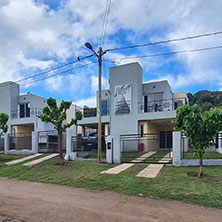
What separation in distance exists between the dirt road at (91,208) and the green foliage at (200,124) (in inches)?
134

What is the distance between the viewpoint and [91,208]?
5449 mm

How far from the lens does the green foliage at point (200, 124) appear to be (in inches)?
317

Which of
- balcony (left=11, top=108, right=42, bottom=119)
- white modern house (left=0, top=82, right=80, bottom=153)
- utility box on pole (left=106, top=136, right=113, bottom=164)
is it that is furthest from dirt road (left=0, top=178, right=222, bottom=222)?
balcony (left=11, top=108, right=42, bottom=119)

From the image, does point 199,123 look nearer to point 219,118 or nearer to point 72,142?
point 219,118

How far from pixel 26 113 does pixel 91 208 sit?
70.6ft

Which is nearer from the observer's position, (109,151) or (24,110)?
(109,151)

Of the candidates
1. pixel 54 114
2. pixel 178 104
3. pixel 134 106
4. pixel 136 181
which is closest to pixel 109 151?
pixel 54 114

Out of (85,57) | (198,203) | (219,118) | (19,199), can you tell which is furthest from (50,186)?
(85,57)

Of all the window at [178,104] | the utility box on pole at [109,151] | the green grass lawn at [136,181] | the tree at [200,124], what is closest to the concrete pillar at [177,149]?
the green grass lawn at [136,181]

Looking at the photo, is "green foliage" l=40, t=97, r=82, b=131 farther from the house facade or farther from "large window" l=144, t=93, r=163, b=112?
"large window" l=144, t=93, r=163, b=112

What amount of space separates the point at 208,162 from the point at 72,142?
8606 mm

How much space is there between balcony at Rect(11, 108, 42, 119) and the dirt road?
58.5 ft

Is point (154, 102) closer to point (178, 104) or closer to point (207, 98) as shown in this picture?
point (178, 104)

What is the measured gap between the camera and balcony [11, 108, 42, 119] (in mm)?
24109
